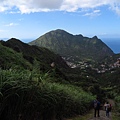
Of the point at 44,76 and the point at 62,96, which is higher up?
the point at 44,76

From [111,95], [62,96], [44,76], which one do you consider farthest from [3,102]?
[111,95]

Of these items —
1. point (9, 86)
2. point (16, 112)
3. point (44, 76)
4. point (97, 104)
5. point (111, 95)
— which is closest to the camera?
point (9, 86)

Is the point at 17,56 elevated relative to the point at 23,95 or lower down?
elevated

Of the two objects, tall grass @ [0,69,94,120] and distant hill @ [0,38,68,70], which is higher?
distant hill @ [0,38,68,70]

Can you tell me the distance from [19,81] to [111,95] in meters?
52.4

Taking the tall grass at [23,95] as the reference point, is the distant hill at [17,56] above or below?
above

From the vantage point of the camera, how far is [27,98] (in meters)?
7.19

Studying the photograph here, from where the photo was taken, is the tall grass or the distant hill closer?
the tall grass

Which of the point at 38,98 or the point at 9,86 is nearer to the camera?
the point at 9,86

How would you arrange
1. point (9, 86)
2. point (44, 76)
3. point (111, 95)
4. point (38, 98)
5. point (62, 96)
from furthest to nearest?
point (111, 95)
point (62, 96)
point (44, 76)
point (38, 98)
point (9, 86)

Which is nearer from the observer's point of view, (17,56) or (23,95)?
(23,95)

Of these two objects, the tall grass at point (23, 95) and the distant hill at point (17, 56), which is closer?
the tall grass at point (23, 95)

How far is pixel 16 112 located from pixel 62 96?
3.33 m

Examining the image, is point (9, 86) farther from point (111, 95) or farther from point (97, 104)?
point (111, 95)
